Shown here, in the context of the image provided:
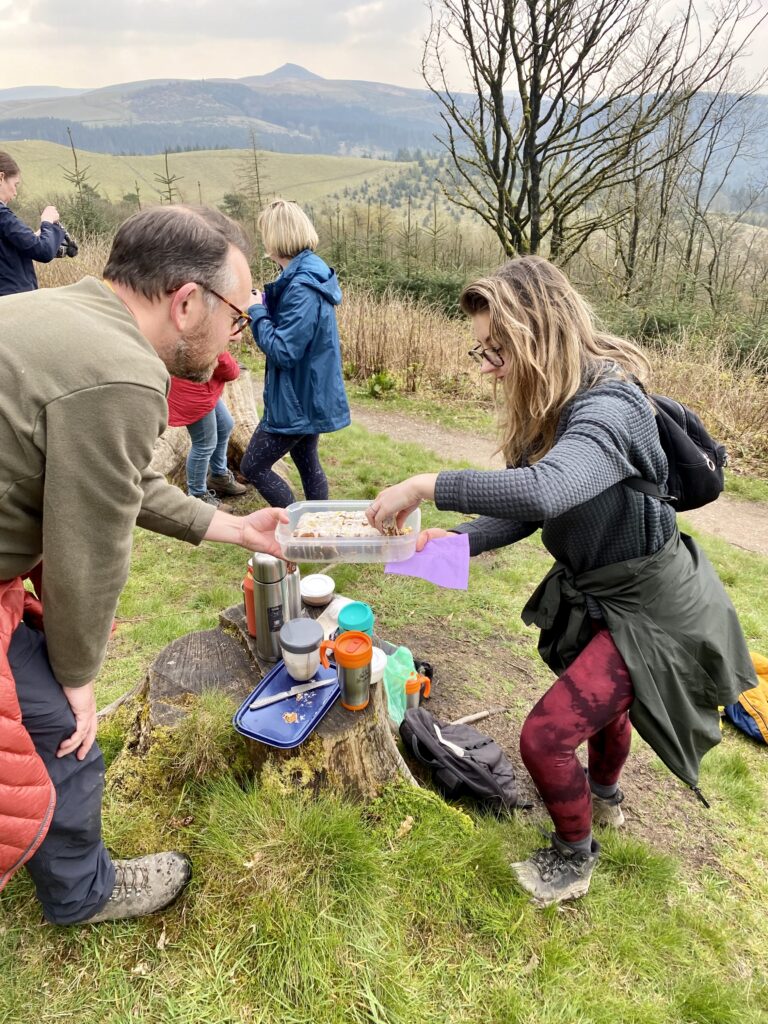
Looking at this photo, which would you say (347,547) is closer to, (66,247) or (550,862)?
(550,862)

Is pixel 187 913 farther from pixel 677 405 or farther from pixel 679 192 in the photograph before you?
pixel 679 192

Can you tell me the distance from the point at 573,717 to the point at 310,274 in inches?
115

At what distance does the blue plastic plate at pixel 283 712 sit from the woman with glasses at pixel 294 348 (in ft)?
6.56

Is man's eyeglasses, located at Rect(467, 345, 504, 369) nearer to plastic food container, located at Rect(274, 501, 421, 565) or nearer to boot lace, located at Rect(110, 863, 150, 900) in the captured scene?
plastic food container, located at Rect(274, 501, 421, 565)

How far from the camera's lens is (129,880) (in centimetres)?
176

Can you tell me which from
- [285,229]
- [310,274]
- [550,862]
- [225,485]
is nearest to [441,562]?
[550,862]

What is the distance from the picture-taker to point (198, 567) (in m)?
4.18

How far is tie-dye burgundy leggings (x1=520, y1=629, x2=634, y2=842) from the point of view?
6.07 ft

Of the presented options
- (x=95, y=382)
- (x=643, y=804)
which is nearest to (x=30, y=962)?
(x=95, y=382)

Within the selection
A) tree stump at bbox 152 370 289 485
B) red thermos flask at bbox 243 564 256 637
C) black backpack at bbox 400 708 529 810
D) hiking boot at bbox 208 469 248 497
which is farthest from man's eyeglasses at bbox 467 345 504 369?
hiking boot at bbox 208 469 248 497

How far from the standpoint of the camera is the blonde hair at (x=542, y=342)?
1.76 meters

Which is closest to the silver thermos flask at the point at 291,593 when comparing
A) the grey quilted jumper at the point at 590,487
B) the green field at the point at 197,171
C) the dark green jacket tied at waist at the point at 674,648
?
the grey quilted jumper at the point at 590,487

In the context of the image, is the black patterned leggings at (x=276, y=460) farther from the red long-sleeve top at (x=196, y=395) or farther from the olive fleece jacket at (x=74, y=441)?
the olive fleece jacket at (x=74, y=441)

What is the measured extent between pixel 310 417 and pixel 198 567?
4.54ft
